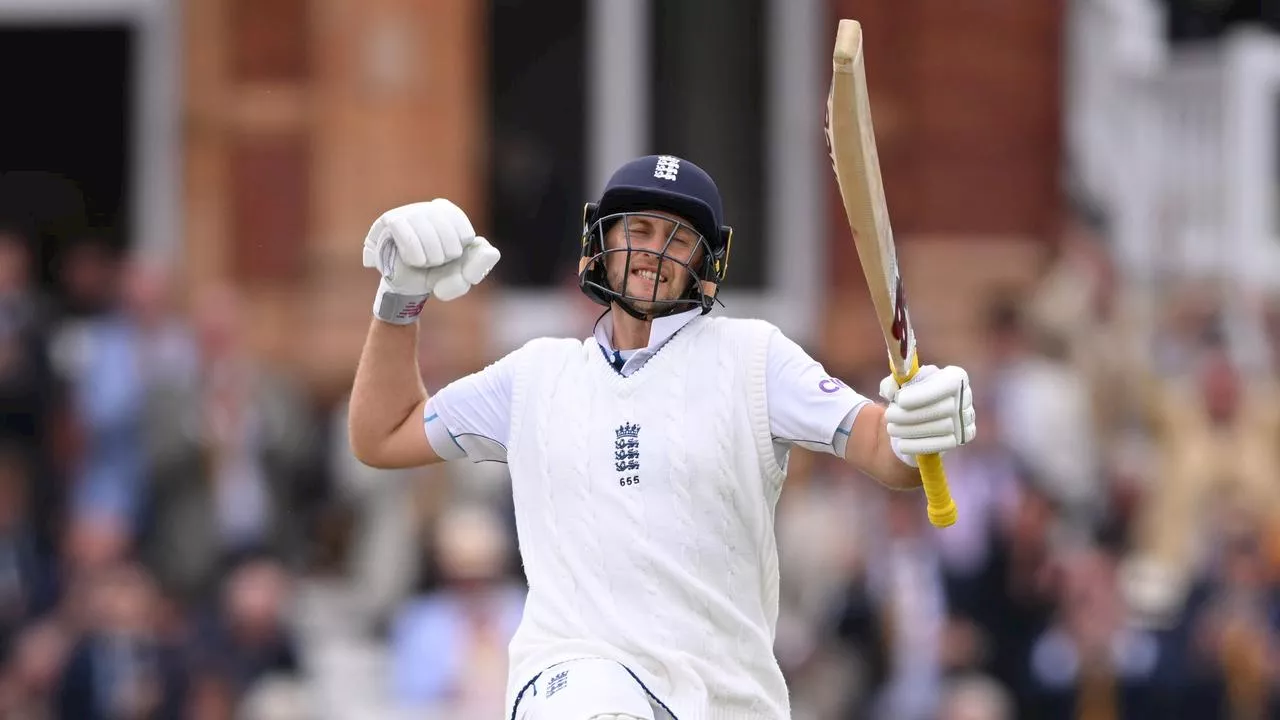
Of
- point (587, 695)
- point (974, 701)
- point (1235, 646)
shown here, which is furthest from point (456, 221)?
point (1235, 646)

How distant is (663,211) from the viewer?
207 inches

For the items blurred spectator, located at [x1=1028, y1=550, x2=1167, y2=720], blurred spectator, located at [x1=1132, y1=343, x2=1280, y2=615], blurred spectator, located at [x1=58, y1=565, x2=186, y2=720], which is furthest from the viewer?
blurred spectator, located at [x1=1132, y1=343, x2=1280, y2=615]

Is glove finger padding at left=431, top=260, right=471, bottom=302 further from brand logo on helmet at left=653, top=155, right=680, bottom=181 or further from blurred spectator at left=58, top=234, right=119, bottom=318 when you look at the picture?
blurred spectator at left=58, top=234, right=119, bottom=318

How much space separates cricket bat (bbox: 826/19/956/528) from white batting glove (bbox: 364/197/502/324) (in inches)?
31.6

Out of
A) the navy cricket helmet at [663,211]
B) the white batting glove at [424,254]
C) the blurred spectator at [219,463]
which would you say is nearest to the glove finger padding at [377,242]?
the white batting glove at [424,254]

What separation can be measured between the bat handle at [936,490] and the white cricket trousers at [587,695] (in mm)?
674

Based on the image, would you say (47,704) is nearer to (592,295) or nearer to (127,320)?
(127,320)

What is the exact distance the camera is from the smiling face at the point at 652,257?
17.2ft

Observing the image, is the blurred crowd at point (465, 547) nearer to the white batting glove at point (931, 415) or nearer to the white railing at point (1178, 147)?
the white railing at point (1178, 147)

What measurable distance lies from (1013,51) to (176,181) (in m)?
4.40

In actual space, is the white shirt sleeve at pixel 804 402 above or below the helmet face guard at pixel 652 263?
below

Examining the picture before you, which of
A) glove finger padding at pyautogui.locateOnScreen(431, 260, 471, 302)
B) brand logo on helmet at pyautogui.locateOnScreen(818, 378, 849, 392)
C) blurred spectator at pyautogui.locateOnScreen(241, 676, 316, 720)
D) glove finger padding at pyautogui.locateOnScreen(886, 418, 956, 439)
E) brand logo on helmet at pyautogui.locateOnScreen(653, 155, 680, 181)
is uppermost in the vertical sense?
brand logo on helmet at pyautogui.locateOnScreen(653, 155, 680, 181)

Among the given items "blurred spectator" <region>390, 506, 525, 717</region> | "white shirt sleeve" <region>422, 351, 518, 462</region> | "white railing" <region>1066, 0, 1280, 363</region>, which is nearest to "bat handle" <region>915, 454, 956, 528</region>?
"white shirt sleeve" <region>422, 351, 518, 462</region>

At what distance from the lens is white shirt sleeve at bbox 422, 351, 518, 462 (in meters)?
5.40
